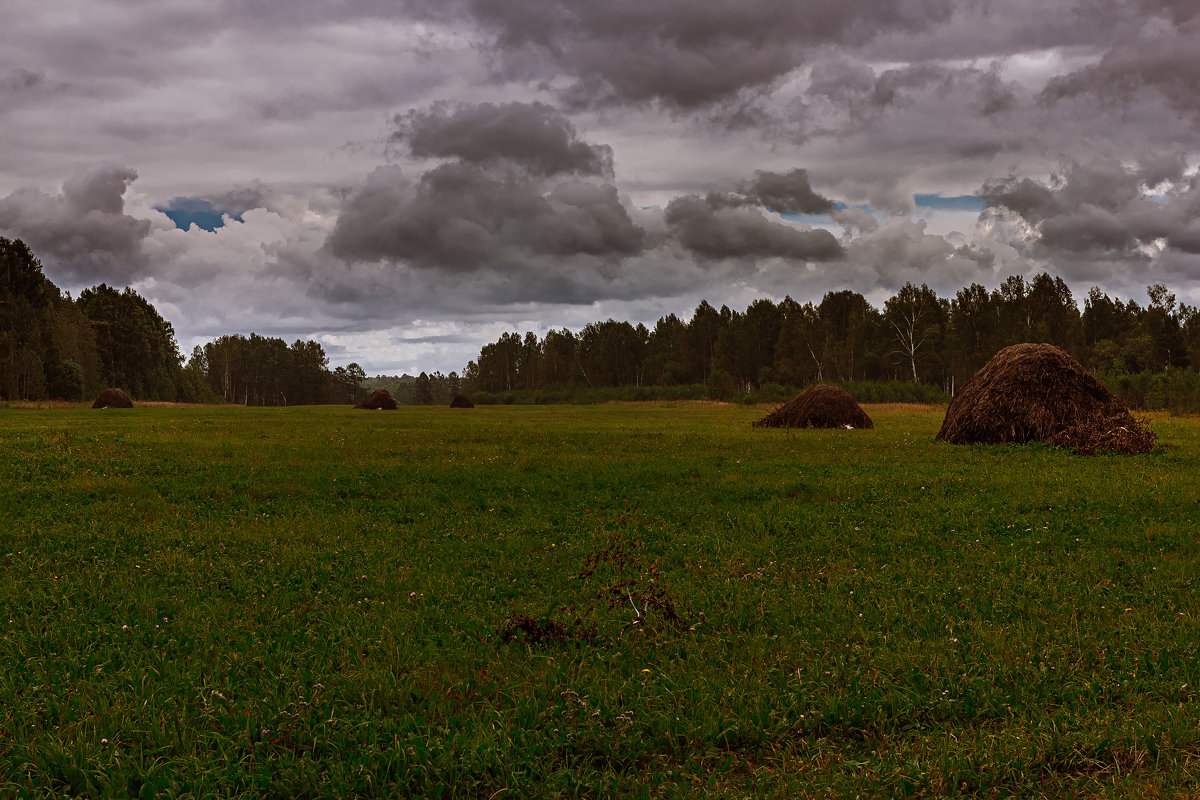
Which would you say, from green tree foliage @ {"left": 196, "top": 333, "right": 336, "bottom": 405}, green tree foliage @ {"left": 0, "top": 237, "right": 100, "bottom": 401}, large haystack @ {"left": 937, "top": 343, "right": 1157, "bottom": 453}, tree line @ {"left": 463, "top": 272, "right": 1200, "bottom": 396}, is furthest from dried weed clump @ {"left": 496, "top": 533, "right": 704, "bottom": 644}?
green tree foliage @ {"left": 196, "top": 333, "right": 336, "bottom": 405}

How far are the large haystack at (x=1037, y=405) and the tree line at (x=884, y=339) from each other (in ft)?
186

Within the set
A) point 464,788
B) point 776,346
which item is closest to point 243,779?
point 464,788

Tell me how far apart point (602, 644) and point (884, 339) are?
102m

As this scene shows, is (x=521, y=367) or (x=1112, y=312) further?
(x=521, y=367)

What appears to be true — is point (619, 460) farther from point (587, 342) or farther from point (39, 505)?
point (587, 342)

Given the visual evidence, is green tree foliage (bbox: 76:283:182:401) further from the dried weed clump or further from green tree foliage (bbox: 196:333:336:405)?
the dried weed clump

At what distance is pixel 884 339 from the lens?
98.8m

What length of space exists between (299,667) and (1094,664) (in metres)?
6.28

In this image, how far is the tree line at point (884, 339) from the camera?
88.9m

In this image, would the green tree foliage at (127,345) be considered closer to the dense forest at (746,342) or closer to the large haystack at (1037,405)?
the dense forest at (746,342)

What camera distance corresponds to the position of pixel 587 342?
15175 cm

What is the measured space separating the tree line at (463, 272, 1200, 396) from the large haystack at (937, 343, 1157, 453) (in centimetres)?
5679

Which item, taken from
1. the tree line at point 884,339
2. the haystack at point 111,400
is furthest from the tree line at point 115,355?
the tree line at point 884,339

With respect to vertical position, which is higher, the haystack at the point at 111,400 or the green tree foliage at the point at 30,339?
the green tree foliage at the point at 30,339
